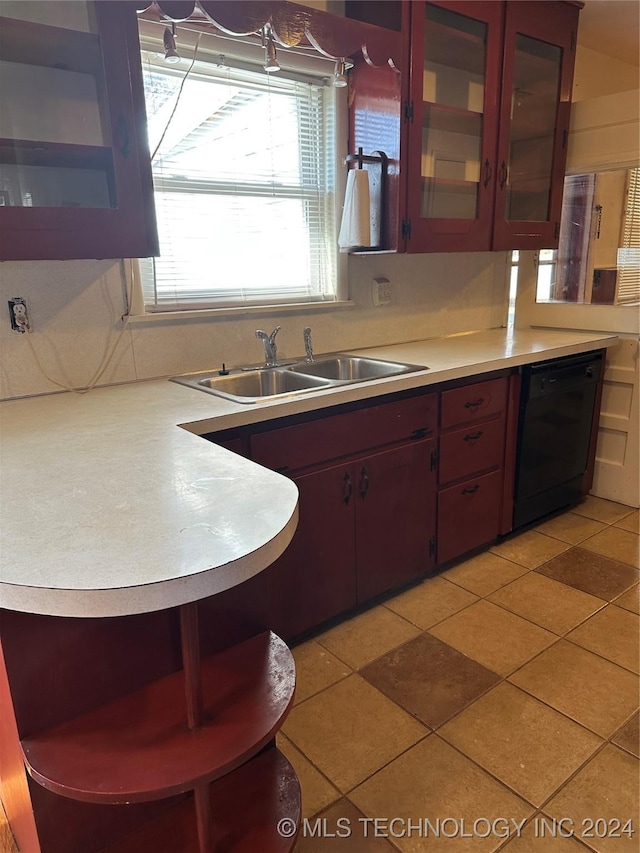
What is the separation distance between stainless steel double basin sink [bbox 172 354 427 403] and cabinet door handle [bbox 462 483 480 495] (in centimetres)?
60

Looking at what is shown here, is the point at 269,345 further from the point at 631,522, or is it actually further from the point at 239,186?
the point at 631,522

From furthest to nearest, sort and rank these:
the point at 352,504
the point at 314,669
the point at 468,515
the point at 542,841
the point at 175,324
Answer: the point at 468,515 < the point at 175,324 < the point at 352,504 < the point at 314,669 < the point at 542,841

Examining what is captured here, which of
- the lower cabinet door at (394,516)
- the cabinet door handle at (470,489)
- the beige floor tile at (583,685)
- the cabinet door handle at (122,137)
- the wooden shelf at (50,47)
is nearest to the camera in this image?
the wooden shelf at (50,47)

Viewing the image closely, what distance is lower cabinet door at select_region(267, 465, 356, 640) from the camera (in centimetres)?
190

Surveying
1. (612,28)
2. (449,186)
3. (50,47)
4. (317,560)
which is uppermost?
(612,28)

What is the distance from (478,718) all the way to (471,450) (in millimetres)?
1067

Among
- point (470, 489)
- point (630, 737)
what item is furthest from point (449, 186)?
point (630, 737)

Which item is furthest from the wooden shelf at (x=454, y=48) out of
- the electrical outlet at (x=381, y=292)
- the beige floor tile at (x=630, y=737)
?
the beige floor tile at (x=630, y=737)

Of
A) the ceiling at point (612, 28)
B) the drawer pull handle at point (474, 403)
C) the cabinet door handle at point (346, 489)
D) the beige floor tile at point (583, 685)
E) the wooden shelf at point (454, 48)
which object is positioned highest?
the ceiling at point (612, 28)

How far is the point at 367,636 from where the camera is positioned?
2096 millimetres

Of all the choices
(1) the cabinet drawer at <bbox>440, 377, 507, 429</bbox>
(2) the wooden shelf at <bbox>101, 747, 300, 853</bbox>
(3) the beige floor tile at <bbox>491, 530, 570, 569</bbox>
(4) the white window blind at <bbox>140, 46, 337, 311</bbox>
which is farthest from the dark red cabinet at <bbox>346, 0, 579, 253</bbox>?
(2) the wooden shelf at <bbox>101, 747, 300, 853</bbox>

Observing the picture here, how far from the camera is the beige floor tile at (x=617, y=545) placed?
2.61m

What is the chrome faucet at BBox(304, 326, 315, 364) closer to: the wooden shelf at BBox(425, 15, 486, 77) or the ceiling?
the wooden shelf at BBox(425, 15, 486, 77)

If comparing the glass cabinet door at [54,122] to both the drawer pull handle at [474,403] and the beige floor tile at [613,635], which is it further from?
the beige floor tile at [613,635]
